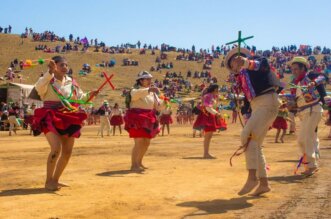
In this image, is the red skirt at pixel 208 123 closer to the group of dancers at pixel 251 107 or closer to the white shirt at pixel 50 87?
the group of dancers at pixel 251 107

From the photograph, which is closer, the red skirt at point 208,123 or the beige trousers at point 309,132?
→ the beige trousers at point 309,132

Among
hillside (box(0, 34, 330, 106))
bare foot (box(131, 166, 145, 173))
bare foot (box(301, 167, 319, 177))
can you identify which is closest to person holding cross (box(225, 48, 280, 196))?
bare foot (box(301, 167, 319, 177))

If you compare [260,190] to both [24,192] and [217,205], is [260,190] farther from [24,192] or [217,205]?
[24,192]

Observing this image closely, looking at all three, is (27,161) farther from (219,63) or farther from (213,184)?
(219,63)

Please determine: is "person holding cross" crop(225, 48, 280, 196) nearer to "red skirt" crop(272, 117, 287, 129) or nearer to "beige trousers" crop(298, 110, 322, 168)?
"beige trousers" crop(298, 110, 322, 168)

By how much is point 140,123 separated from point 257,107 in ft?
12.0

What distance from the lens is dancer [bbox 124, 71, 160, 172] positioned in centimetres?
1071

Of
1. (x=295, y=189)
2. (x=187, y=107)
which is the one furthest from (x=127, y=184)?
(x=187, y=107)

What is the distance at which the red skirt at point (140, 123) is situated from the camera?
10.7 m

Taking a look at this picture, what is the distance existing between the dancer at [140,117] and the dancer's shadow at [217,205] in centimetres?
381

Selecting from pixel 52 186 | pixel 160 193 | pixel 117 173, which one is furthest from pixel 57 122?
pixel 117 173

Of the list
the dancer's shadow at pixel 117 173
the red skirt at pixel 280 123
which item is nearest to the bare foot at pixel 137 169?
the dancer's shadow at pixel 117 173

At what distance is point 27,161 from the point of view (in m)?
12.6

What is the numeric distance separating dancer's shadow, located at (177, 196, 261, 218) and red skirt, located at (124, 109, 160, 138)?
154 inches
